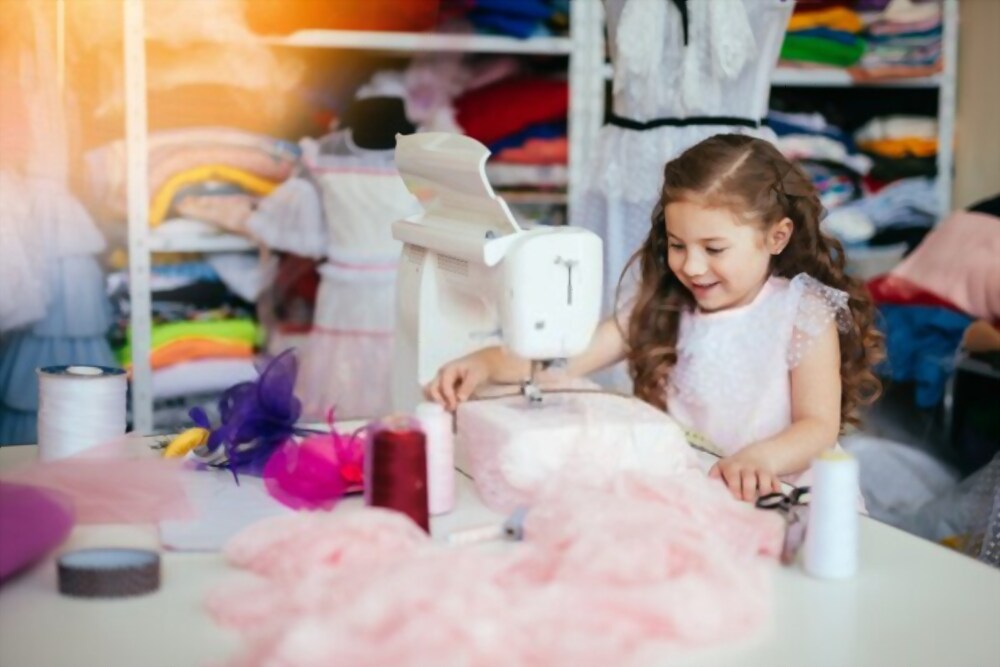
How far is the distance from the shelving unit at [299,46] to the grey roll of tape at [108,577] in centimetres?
241

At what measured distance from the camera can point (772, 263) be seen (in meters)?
2.48

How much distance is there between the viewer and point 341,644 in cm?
122

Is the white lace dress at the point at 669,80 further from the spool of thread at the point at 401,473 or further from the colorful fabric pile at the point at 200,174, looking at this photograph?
the spool of thread at the point at 401,473

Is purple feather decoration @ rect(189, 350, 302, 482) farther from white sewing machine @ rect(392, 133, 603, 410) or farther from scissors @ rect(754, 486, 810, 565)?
scissors @ rect(754, 486, 810, 565)

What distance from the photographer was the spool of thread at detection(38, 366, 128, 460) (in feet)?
6.44

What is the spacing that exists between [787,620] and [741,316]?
3.52 feet

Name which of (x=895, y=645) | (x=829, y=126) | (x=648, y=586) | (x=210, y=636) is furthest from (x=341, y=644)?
(x=829, y=126)

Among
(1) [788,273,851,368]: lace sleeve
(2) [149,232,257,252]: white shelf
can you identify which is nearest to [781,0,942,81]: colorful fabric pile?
(2) [149,232,257,252]: white shelf

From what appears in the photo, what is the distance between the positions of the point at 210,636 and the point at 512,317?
0.63 meters

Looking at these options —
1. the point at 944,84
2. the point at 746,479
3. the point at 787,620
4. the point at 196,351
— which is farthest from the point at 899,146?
the point at 787,620

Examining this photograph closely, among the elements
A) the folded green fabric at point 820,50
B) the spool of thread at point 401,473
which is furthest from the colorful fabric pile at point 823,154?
the spool of thread at point 401,473

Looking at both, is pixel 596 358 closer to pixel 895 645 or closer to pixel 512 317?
pixel 512 317

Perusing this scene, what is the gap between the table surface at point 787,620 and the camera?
130 centimetres

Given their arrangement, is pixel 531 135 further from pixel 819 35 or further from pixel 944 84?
pixel 944 84
